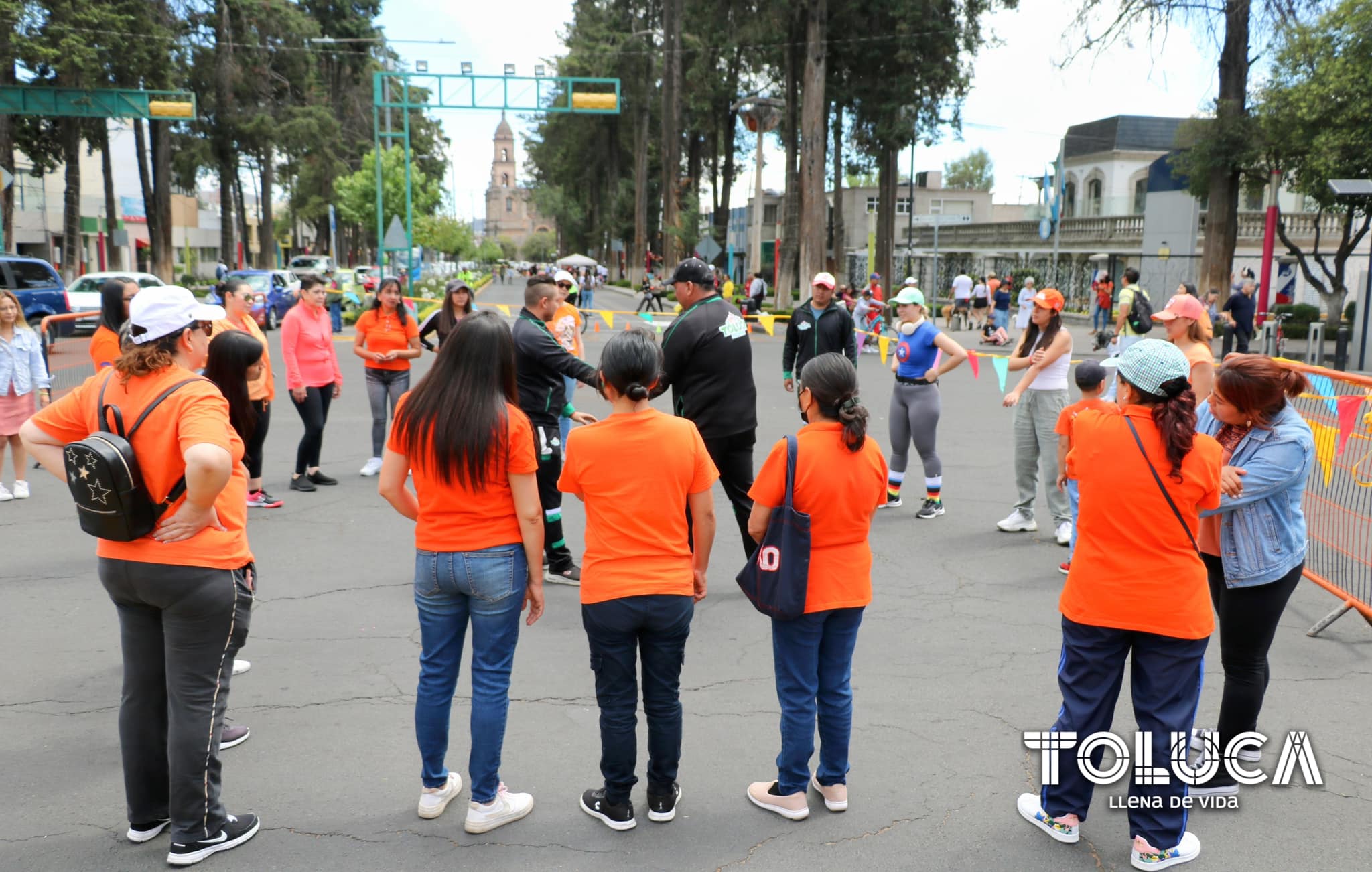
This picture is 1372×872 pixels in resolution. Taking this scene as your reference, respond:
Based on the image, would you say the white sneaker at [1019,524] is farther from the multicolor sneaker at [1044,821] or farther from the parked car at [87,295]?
the parked car at [87,295]

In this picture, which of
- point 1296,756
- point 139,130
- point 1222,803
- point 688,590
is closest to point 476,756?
point 688,590

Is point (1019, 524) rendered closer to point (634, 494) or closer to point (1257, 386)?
point (1257, 386)

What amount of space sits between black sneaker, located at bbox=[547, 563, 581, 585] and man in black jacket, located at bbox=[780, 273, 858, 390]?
233 centimetres

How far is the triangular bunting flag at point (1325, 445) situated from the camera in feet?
21.7

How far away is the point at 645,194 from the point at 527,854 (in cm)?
5488

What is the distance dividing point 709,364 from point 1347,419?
4.09 meters

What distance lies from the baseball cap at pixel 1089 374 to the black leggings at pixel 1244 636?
2.52 m

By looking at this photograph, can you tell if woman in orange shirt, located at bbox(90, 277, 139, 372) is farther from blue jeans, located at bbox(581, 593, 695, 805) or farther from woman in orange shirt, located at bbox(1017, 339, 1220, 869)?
woman in orange shirt, located at bbox(1017, 339, 1220, 869)

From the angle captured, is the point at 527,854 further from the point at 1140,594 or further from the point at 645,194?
the point at 645,194

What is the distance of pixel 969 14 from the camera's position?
30.9 m

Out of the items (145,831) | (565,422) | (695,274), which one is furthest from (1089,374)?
(145,831)

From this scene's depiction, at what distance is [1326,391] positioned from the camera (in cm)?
662

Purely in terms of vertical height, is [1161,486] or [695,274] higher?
[695,274]

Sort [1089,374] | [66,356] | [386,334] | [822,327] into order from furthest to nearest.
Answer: [66,356] < [386,334] < [822,327] < [1089,374]
